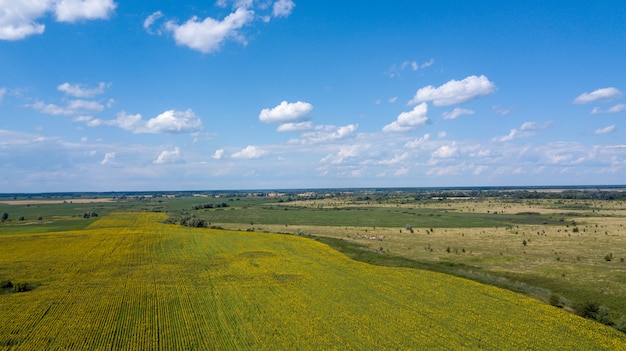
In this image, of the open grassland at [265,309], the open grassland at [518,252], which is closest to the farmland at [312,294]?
the open grassland at [265,309]

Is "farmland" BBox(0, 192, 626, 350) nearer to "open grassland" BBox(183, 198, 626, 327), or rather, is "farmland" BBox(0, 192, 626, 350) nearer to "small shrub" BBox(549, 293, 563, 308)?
"open grassland" BBox(183, 198, 626, 327)

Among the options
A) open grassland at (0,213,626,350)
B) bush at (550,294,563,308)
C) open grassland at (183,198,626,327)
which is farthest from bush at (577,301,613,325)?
bush at (550,294,563,308)

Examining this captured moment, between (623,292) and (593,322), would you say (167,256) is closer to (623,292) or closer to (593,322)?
(593,322)

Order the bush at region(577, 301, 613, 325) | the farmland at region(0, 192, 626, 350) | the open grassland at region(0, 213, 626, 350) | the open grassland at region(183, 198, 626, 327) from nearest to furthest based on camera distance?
the open grassland at region(0, 213, 626, 350)
the farmland at region(0, 192, 626, 350)
the bush at region(577, 301, 613, 325)
the open grassland at region(183, 198, 626, 327)

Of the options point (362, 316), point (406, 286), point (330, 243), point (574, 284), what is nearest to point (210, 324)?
point (362, 316)

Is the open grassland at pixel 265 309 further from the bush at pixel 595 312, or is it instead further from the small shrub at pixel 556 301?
the small shrub at pixel 556 301

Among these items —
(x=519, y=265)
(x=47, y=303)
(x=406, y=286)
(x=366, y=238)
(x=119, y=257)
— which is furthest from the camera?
(x=366, y=238)

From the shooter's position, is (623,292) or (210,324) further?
(623,292)

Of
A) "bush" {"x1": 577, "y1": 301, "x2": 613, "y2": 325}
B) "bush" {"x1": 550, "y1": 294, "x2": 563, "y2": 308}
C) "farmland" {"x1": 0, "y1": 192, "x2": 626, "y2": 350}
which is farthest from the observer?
"bush" {"x1": 550, "y1": 294, "x2": 563, "y2": 308}

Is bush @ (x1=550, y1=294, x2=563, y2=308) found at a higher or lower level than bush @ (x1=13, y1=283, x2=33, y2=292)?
lower
